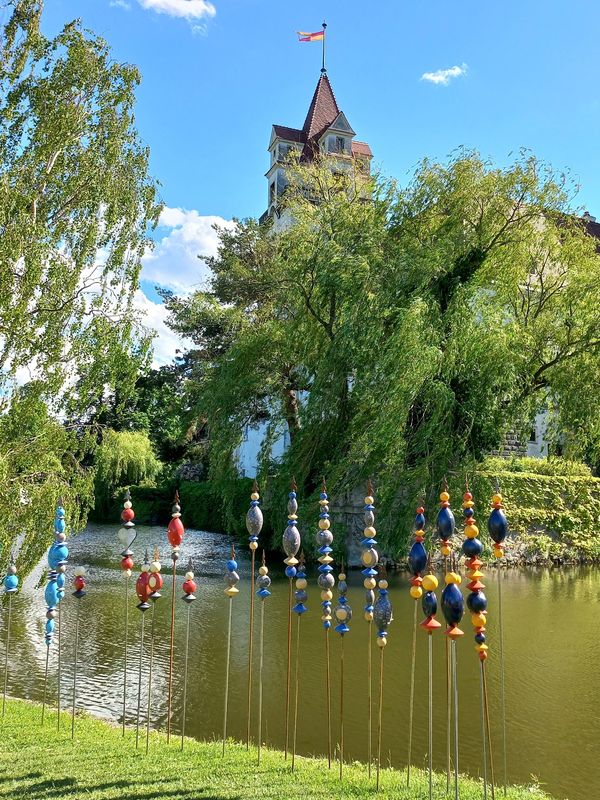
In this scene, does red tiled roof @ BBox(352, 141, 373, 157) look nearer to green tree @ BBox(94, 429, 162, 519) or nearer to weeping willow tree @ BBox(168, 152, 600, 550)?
green tree @ BBox(94, 429, 162, 519)

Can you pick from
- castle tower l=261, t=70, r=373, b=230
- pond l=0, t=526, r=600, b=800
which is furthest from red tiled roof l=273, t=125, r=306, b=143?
pond l=0, t=526, r=600, b=800

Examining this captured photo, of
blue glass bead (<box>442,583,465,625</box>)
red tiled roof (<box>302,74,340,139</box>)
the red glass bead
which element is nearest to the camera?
blue glass bead (<box>442,583,465,625</box>)

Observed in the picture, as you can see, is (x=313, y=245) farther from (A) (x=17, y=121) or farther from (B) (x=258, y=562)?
(A) (x=17, y=121)

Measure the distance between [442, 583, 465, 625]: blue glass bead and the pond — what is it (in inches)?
93.2

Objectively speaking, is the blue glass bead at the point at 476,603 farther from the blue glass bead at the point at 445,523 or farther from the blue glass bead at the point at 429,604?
the blue glass bead at the point at 445,523

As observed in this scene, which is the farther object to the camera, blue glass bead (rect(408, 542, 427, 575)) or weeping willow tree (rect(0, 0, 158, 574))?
weeping willow tree (rect(0, 0, 158, 574))

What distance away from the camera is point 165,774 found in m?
4.64

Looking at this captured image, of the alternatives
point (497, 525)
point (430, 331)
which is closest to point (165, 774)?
point (497, 525)

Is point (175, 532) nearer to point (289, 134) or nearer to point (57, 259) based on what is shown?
point (57, 259)

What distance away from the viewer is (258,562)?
18.6 meters

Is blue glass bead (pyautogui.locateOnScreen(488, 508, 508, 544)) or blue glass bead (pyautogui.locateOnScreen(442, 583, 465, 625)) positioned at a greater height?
blue glass bead (pyautogui.locateOnScreen(488, 508, 508, 544))

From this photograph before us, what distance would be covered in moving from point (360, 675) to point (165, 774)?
426 centimetres

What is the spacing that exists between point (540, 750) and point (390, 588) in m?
8.53

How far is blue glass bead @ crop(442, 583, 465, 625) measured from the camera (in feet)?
13.4
